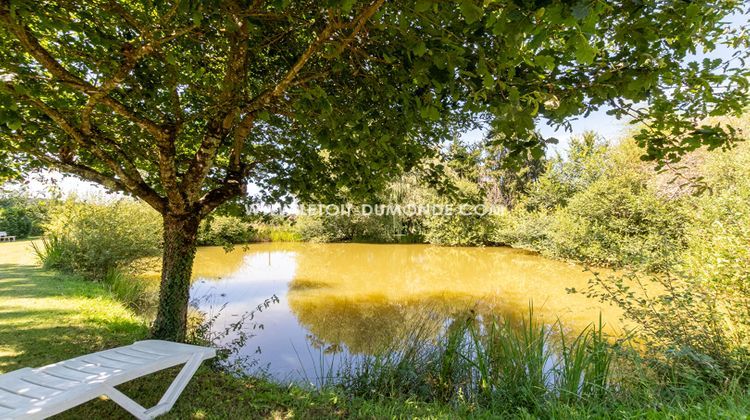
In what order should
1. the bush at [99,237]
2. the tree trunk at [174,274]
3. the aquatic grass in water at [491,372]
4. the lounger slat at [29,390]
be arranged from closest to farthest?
the lounger slat at [29,390]
the aquatic grass in water at [491,372]
the tree trunk at [174,274]
the bush at [99,237]

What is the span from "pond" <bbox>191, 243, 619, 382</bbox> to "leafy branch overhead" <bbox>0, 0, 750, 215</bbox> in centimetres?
203

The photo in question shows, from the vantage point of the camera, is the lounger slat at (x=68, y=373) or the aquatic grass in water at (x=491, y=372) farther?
the aquatic grass in water at (x=491, y=372)

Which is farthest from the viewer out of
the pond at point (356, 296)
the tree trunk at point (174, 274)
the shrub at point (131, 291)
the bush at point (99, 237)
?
the bush at point (99, 237)

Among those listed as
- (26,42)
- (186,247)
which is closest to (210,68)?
(26,42)

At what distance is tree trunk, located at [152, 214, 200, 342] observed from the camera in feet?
12.0

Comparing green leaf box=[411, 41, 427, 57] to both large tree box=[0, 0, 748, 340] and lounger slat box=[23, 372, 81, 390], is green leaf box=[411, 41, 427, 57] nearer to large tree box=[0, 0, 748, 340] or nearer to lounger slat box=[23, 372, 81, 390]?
large tree box=[0, 0, 748, 340]

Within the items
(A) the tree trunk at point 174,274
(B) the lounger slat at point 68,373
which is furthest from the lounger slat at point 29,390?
(A) the tree trunk at point 174,274

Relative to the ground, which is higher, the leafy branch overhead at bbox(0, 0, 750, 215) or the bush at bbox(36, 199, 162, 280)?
the leafy branch overhead at bbox(0, 0, 750, 215)

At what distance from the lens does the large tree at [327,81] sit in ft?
5.56

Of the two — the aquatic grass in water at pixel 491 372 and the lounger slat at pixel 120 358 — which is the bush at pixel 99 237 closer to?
the lounger slat at pixel 120 358

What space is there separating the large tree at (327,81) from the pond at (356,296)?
5.94 feet

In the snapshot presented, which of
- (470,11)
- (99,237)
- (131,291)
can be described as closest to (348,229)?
(99,237)

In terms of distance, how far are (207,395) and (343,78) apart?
297 centimetres

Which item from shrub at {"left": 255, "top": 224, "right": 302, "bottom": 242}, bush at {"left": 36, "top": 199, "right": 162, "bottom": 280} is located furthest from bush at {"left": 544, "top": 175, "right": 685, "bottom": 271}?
shrub at {"left": 255, "top": 224, "right": 302, "bottom": 242}
